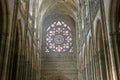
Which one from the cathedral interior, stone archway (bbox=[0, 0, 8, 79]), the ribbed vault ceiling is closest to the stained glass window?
the cathedral interior

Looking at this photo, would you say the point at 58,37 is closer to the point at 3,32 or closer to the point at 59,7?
the point at 59,7

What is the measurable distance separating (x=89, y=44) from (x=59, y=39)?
10694 mm

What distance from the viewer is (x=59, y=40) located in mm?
29266

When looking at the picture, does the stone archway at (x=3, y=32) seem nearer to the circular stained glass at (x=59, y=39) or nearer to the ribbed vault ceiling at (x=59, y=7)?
the ribbed vault ceiling at (x=59, y=7)

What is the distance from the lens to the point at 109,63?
1208 centimetres

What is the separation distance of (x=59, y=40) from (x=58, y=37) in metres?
0.47

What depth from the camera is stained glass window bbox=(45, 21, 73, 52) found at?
2855 centimetres

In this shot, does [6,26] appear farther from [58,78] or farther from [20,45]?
[58,78]

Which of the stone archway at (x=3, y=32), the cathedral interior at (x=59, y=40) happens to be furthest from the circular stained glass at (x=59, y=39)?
the stone archway at (x=3, y=32)

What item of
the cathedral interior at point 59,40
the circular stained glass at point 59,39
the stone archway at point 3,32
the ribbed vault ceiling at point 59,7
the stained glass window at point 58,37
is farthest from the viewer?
the circular stained glass at point 59,39

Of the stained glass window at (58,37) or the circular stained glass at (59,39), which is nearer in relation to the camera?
the stained glass window at (58,37)

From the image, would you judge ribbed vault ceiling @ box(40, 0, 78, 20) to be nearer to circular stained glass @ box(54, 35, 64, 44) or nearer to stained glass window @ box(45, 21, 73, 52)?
stained glass window @ box(45, 21, 73, 52)

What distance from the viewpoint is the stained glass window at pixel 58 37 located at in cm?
2855

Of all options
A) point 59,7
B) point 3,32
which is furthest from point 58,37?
point 3,32
